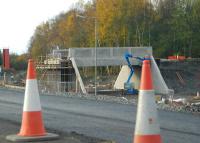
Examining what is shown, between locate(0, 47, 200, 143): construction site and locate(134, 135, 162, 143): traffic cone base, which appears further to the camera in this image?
locate(0, 47, 200, 143): construction site

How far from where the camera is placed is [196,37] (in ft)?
314

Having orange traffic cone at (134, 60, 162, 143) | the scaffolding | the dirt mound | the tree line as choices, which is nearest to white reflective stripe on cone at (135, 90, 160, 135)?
orange traffic cone at (134, 60, 162, 143)

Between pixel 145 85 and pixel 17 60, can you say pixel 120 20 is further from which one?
pixel 145 85

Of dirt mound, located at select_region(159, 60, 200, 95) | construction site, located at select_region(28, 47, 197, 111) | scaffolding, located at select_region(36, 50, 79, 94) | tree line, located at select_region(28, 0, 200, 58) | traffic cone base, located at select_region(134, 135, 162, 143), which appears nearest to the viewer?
traffic cone base, located at select_region(134, 135, 162, 143)

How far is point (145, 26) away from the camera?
314 feet

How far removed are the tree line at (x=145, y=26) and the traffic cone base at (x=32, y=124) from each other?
81.2 m

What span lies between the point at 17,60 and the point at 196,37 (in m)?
41.3

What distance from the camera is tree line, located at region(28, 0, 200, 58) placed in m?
93.6

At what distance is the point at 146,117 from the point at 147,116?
0.02m

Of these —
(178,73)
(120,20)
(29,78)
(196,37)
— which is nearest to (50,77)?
(178,73)

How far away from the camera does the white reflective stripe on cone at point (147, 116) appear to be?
19.9 ft

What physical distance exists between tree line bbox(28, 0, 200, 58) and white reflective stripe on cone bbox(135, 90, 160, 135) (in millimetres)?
84048

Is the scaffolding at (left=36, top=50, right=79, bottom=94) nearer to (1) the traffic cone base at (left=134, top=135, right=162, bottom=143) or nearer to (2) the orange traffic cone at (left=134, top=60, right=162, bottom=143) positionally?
(2) the orange traffic cone at (left=134, top=60, right=162, bottom=143)

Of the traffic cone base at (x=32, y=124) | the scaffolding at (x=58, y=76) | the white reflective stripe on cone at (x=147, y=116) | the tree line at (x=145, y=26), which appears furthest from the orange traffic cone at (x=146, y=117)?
the tree line at (x=145, y=26)
